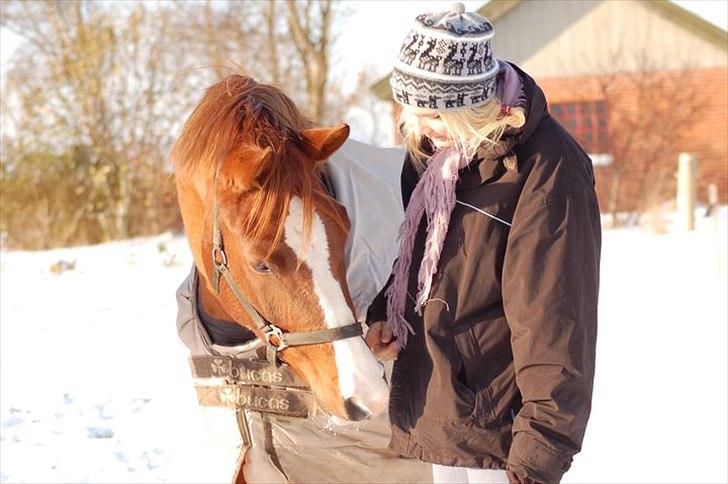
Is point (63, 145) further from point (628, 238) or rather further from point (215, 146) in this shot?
point (215, 146)

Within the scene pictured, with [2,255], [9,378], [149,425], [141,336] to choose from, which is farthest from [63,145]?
[149,425]

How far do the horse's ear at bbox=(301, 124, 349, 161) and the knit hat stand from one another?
0.29 m

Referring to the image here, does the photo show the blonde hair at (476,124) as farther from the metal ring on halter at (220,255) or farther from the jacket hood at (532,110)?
the metal ring on halter at (220,255)

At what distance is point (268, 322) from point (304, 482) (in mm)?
727

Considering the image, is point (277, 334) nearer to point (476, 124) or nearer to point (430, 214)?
point (430, 214)

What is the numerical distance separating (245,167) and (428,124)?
0.43m

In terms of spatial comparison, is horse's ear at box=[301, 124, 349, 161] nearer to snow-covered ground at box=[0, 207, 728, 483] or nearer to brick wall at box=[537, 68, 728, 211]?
snow-covered ground at box=[0, 207, 728, 483]

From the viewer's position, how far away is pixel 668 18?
16859 millimetres

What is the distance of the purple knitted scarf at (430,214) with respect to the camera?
196cm

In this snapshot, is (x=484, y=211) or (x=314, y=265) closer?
(x=484, y=211)

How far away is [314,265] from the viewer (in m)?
2.04

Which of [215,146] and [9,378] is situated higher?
[215,146]

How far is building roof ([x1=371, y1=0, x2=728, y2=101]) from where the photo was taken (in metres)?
16.2

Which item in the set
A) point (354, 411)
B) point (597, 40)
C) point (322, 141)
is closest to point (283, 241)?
point (322, 141)
